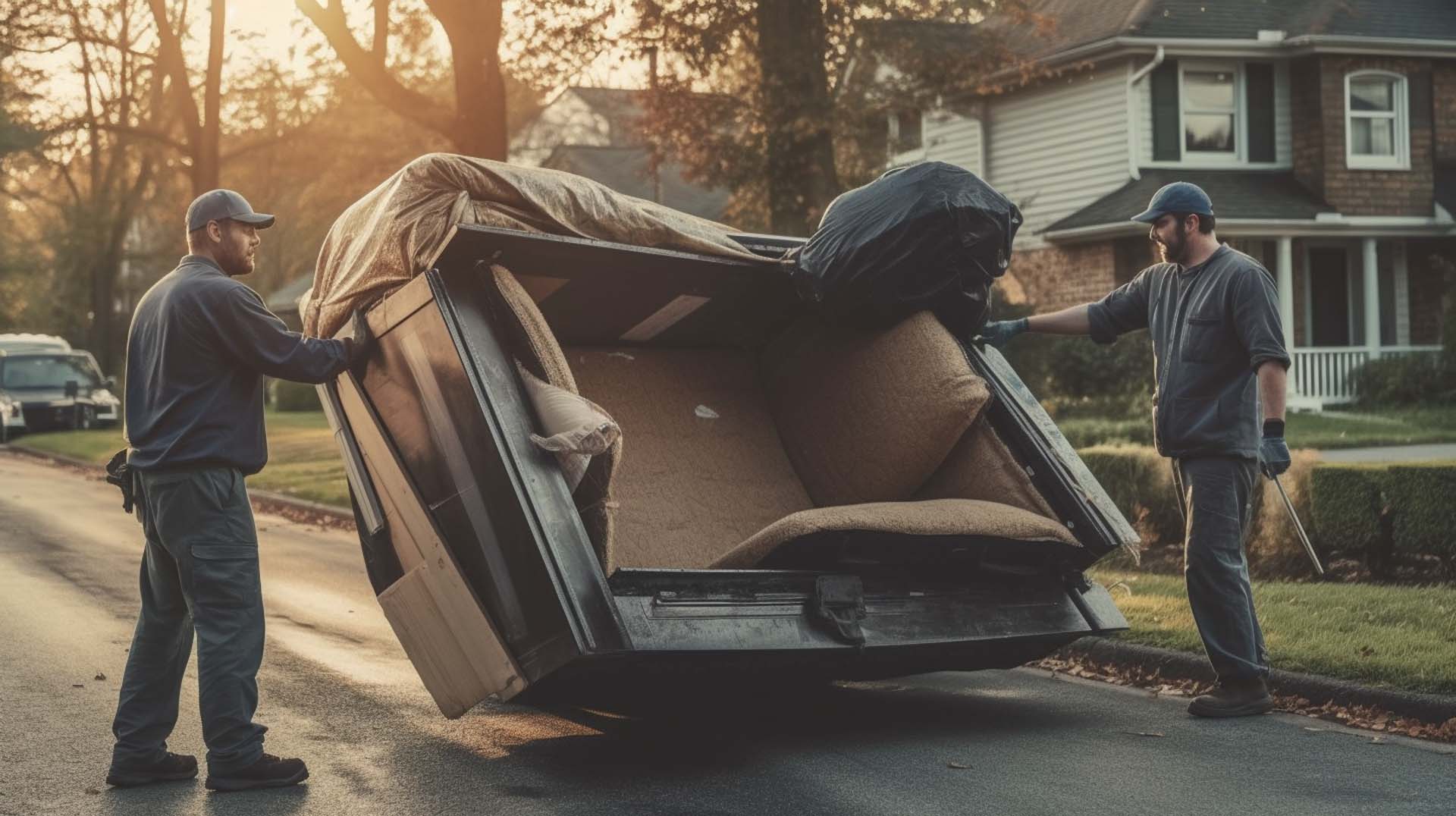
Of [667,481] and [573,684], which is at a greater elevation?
[667,481]

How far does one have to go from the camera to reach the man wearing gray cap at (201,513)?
210 inches

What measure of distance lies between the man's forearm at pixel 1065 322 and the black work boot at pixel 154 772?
12.4 ft

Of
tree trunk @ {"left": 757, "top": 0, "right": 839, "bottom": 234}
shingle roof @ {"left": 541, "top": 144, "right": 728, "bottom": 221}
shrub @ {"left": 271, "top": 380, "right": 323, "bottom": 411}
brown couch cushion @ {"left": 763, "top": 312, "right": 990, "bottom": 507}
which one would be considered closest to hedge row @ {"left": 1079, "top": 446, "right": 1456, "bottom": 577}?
brown couch cushion @ {"left": 763, "top": 312, "right": 990, "bottom": 507}

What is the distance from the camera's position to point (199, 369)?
213 inches

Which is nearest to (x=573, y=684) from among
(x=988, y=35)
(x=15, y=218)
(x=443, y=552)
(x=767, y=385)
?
(x=443, y=552)

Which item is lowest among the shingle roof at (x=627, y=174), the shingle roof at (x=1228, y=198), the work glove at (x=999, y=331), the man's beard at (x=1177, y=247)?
the work glove at (x=999, y=331)

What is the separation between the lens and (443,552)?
545cm

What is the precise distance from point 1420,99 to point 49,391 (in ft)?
89.4

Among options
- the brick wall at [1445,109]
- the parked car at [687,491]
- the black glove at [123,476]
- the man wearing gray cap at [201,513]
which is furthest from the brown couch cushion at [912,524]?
the brick wall at [1445,109]

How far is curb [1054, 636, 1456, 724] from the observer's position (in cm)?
621

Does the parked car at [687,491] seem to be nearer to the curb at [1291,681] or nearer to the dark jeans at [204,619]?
the dark jeans at [204,619]

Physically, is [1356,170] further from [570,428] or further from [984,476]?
[570,428]

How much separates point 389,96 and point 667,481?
10.4m

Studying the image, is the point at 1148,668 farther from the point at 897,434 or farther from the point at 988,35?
the point at 988,35
